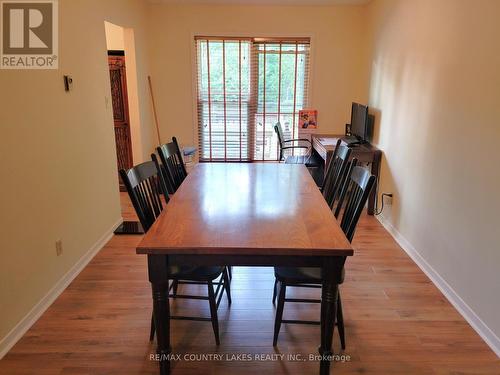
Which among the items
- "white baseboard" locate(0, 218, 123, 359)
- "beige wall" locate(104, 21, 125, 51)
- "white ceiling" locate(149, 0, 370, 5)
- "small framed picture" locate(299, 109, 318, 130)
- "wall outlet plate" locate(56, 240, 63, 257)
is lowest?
"white baseboard" locate(0, 218, 123, 359)

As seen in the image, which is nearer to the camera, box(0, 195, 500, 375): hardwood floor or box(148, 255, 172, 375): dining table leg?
box(148, 255, 172, 375): dining table leg

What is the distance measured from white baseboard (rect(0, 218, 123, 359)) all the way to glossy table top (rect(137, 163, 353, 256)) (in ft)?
3.69

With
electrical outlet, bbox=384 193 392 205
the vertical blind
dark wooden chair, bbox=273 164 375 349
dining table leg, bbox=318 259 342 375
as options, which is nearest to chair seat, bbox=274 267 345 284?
dark wooden chair, bbox=273 164 375 349

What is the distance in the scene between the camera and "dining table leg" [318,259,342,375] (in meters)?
1.53

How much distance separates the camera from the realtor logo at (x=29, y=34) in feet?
6.88

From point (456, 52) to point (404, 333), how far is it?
1.85 m

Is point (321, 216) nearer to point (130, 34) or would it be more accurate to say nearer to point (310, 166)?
point (310, 166)

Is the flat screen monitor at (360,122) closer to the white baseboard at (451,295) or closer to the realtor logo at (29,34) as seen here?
the white baseboard at (451,295)

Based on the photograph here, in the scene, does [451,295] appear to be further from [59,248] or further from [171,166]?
[59,248]

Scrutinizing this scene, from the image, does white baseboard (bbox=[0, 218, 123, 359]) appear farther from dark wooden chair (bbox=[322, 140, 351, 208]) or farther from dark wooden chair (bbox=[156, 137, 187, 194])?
dark wooden chair (bbox=[322, 140, 351, 208])

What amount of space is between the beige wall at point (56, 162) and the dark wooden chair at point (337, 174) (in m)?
1.86

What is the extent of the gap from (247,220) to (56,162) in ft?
5.02

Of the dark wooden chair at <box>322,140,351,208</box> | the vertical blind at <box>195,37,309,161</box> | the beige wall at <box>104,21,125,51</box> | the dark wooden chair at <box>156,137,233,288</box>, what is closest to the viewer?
the dark wooden chair at <box>322,140,351,208</box>

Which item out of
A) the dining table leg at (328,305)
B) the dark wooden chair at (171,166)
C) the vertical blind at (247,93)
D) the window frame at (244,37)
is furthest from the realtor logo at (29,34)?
the vertical blind at (247,93)
